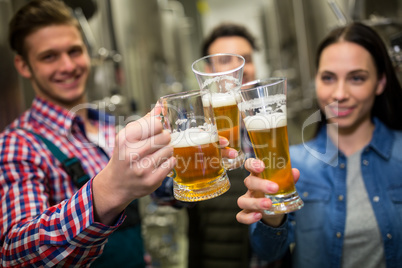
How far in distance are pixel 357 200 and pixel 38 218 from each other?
3.26ft

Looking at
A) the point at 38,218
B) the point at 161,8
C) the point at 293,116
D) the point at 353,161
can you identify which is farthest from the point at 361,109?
the point at 161,8

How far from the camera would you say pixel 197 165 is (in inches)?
27.8

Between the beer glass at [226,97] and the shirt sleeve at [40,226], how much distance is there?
31 cm

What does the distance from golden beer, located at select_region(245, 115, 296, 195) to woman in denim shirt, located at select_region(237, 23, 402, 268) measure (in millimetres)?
287

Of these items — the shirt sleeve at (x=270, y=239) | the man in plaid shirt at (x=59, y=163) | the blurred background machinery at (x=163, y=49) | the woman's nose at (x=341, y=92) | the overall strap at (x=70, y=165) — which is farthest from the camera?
the blurred background machinery at (x=163, y=49)

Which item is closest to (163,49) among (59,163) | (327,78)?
(327,78)

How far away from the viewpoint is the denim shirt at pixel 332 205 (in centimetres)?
109

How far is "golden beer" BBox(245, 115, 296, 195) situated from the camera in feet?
2.39

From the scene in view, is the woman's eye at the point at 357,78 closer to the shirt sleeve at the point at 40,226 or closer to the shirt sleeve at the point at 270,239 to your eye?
the shirt sleeve at the point at 270,239

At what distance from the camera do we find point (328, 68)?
1.24 m

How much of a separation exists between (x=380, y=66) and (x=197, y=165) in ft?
3.04

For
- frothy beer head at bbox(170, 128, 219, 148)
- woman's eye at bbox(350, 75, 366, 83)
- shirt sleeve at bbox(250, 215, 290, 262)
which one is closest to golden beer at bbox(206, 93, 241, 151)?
frothy beer head at bbox(170, 128, 219, 148)

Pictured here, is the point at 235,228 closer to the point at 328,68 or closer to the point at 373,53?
the point at 328,68

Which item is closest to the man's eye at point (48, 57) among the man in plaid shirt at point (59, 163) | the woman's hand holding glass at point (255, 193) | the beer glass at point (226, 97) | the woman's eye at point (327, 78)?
the man in plaid shirt at point (59, 163)
